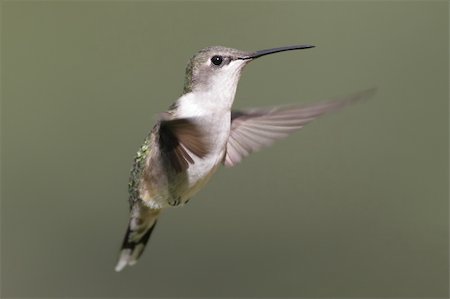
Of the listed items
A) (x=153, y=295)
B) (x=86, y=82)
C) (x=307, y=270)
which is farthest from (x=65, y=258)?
(x=307, y=270)

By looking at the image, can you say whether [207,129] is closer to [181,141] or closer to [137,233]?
[181,141]

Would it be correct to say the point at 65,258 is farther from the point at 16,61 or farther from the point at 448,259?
the point at 448,259

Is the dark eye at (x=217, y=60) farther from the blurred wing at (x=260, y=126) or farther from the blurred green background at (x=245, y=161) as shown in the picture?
the blurred green background at (x=245, y=161)

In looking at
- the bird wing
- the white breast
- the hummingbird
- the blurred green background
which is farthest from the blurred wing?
the blurred green background

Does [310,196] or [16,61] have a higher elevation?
[16,61]

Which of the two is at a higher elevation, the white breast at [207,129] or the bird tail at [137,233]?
the white breast at [207,129]

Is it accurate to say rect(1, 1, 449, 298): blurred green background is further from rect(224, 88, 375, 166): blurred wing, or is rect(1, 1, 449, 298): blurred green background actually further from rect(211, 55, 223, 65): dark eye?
rect(211, 55, 223, 65): dark eye

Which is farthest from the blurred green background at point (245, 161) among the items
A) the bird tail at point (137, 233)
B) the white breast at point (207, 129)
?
the white breast at point (207, 129)
